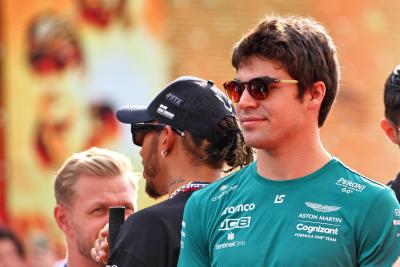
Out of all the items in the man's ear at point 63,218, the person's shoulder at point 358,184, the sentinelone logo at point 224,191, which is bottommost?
the man's ear at point 63,218

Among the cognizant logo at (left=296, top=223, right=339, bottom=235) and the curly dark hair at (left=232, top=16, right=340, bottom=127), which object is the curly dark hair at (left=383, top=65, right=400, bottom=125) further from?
the cognizant logo at (left=296, top=223, right=339, bottom=235)

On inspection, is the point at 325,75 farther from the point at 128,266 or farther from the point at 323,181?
the point at 128,266

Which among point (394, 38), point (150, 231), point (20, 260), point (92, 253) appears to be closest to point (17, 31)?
point (20, 260)

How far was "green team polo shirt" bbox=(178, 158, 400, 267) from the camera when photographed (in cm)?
327

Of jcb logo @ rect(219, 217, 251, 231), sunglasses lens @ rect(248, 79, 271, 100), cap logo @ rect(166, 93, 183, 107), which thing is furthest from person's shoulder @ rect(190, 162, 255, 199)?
cap logo @ rect(166, 93, 183, 107)

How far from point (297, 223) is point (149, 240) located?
0.78m

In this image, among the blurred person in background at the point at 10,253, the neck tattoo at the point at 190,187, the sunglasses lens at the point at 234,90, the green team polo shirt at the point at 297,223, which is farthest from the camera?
the blurred person in background at the point at 10,253

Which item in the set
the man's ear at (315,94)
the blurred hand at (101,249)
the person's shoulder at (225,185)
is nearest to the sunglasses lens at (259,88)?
the man's ear at (315,94)

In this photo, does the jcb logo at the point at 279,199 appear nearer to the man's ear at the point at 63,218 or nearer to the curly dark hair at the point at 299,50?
the curly dark hair at the point at 299,50

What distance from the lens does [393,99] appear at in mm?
4445

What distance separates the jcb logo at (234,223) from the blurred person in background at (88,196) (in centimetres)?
173

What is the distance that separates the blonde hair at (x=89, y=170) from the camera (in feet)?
17.3

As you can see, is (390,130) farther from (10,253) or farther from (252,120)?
(10,253)

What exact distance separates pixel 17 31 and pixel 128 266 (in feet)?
30.6
